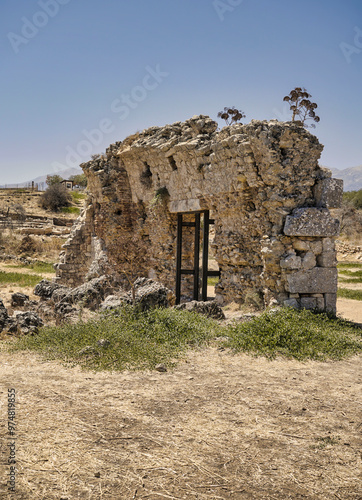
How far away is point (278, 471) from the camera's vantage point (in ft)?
11.1

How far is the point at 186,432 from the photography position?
4.02 m

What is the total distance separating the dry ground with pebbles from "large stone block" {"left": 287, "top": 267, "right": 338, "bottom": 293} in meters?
2.67

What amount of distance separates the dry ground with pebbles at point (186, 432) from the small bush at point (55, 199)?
3656cm

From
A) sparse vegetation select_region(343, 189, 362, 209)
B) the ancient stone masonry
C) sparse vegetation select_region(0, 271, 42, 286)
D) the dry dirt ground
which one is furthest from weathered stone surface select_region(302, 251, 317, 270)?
sparse vegetation select_region(343, 189, 362, 209)

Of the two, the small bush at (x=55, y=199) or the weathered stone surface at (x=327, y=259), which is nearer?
the weathered stone surface at (x=327, y=259)

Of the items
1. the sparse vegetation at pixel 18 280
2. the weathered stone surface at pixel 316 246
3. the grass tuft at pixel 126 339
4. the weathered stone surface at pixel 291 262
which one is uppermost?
the weathered stone surface at pixel 316 246

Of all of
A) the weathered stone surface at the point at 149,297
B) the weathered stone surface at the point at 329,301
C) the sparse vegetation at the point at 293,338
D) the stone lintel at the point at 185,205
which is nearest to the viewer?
the sparse vegetation at the point at 293,338

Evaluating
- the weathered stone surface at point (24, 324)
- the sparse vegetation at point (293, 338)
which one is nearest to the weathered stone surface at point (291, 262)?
the sparse vegetation at point (293, 338)

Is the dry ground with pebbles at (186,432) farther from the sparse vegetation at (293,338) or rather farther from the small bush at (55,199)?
the small bush at (55,199)

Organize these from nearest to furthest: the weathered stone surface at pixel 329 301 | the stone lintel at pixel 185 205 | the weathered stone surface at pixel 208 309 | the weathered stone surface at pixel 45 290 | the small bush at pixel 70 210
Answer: the weathered stone surface at pixel 329 301 < the weathered stone surface at pixel 208 309 < the stone lintel at pixel 185 205 < the weathered stone surface at pixel 45 290 < the small bush at pixel 70 210

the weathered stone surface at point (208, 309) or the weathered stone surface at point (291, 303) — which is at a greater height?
the weathered stone surface at point (291, 303)

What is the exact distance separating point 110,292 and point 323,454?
863 centimetres

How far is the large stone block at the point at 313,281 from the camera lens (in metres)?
8.50

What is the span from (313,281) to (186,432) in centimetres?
530
